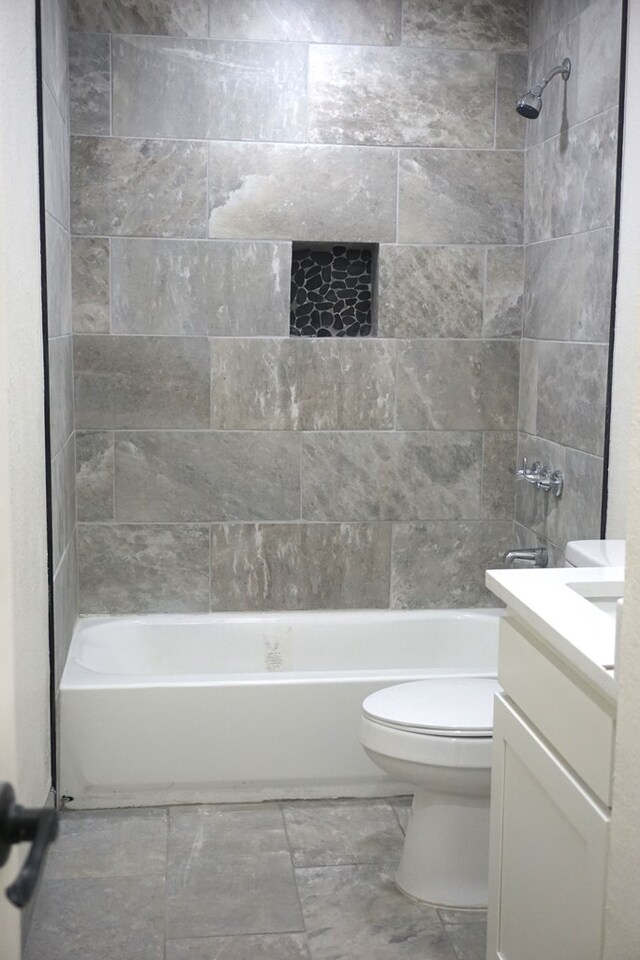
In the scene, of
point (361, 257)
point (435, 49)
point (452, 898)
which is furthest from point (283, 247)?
point (452, 898)

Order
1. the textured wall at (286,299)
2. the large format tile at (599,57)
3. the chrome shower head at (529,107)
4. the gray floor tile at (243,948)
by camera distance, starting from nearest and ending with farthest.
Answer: the gray floor tile at (243,948)
the large format tile at (599,57)
the chrome shower head at (529,107)
the textured wall at (286,299)

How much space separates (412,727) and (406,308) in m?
1.69

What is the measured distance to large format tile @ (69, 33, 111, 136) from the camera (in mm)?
3637

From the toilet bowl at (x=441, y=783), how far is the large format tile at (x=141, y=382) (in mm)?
1449

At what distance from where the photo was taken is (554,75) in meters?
3.46

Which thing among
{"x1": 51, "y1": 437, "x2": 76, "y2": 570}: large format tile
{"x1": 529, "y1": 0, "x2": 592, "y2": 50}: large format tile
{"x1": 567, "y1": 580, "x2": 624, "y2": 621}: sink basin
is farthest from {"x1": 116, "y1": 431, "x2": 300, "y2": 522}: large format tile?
{"x1": 567, "y1": 580, "x2": 624, "y2": 621}: sink basin

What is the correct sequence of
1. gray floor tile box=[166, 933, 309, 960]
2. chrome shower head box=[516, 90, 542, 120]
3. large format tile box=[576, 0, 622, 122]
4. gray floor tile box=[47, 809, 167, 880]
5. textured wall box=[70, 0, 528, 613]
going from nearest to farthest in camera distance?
1. gray floor tile box=[166, 933, 309, 960]
2. gray floor tile box=[47, 809, 167, 880]
3. large format tile box=[576, 0, 622, 122]
4. chrome shower head box=[516, 90, 542, 120]
5. textured wall box=[70, 0, 528, 613]

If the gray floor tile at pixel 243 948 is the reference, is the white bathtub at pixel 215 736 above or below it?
above

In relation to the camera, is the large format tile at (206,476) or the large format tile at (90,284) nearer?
the large format tile at (90,284)

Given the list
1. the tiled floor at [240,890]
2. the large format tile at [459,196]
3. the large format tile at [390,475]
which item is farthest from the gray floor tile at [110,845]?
the large format tile at [459,196]

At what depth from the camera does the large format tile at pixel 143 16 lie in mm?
3627

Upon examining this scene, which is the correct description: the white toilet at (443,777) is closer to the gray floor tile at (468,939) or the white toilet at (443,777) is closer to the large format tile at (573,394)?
the gray floor tile at (468,939)

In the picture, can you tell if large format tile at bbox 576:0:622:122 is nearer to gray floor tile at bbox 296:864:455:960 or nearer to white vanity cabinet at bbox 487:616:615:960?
white vanity cabinet at bbox 487:616:615:960

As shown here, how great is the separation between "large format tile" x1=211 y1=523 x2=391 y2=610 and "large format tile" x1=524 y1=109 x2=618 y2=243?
1.21m
